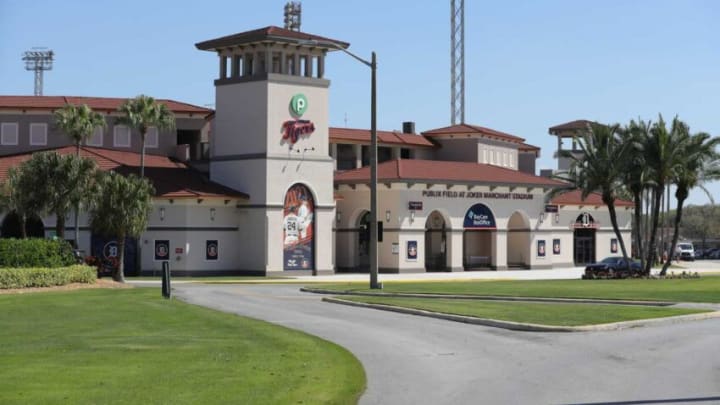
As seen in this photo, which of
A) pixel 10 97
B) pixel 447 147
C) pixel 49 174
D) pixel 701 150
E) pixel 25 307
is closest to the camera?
pixel 25 307

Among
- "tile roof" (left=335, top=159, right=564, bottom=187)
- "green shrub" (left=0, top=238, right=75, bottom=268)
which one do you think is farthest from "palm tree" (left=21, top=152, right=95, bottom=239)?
"tile roof" (left=335, top=159, right=564, bottom=187)

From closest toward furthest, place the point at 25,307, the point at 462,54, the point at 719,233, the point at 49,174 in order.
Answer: the point at 25,307
the point at 49,174
the point at 462,54
the point at 719,233

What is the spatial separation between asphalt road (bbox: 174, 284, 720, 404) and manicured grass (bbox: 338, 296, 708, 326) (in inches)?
48.2

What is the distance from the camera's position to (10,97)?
7056 centimetres

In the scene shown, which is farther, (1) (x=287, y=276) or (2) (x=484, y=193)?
(2) (x=484, y=193)

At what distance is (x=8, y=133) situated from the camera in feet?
224

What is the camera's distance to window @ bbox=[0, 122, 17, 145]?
224ft

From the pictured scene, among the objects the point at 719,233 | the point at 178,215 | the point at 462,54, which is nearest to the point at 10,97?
the point at 178,215

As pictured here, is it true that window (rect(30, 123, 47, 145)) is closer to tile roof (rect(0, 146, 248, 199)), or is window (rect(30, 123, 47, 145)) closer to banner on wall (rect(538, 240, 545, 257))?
tile roof (rect(0, 146, 248, 199))

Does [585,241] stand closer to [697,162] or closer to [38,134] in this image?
[697,162]

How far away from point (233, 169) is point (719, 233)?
120m

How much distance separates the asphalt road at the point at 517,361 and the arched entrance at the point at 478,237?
147 ft

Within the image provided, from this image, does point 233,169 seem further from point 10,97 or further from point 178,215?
point 10,97

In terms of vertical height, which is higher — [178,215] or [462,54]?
[462,54]
